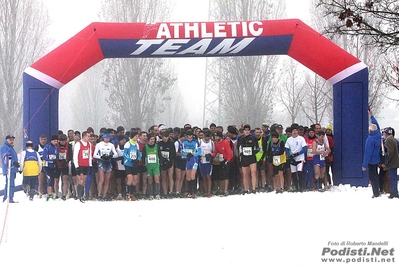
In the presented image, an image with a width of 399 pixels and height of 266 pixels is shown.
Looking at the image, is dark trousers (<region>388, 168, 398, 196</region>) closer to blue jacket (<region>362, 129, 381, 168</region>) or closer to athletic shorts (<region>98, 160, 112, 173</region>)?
blue jacket (<region>362, 129, 381, 168</region>)

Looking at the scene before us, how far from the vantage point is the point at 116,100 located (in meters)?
34.7

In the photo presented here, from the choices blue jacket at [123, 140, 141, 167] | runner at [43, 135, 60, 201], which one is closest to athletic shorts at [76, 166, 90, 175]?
runner at [43, 135, 60, 201]

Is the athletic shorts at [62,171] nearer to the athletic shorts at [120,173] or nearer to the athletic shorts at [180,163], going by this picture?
the athletic shorts at [120,173]

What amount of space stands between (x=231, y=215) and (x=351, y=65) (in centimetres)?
589

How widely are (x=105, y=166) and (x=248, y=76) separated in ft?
65.8

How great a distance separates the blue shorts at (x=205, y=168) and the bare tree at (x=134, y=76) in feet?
63.2

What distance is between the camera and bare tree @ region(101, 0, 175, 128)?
33.8 meters

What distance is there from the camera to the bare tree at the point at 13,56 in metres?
30.8

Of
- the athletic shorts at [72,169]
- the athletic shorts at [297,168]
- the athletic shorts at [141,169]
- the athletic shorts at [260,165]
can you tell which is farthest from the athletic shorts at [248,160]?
the athletic shorts at [72,169]

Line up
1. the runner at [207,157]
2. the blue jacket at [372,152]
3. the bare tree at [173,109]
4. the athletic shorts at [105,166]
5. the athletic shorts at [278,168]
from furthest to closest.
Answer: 1. the bare tree at [173,109]
2. the runner at [207,157]
3. the athletic shorts at [278,168]
4. the athletic shorts at [105,166]
5. the blue jacket at [372,152]

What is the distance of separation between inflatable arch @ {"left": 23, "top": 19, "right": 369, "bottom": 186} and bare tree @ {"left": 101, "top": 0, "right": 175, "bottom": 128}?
60.8 feet

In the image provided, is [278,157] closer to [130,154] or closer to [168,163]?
[168,163]

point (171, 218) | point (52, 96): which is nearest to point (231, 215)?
point (171, 218)

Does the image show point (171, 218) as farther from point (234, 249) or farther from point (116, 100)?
point (116, 100)
